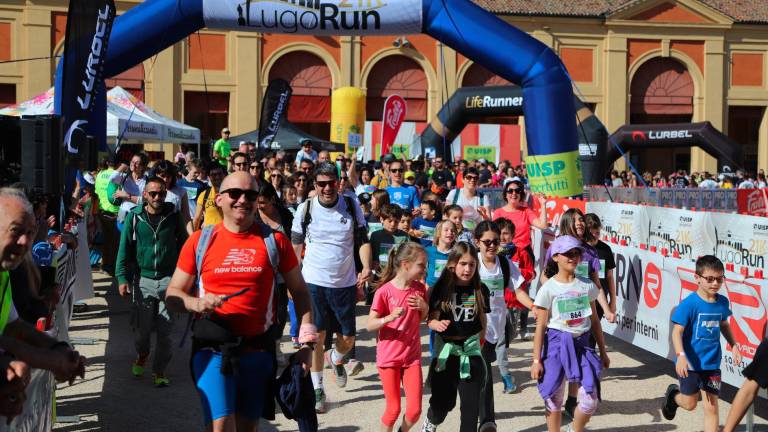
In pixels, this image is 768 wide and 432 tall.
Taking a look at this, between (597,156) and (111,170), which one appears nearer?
(111,170)

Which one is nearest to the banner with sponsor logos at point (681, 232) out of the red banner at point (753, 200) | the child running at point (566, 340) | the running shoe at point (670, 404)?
the running shoe at point (670, 404)

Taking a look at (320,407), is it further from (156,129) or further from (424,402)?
(156,129)

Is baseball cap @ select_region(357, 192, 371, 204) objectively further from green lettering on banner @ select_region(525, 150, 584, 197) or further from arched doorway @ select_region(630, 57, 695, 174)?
arched doorway @ select_region(630, 57, 695, 174)

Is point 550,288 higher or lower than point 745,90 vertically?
lower

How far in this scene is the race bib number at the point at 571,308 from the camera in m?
6.38

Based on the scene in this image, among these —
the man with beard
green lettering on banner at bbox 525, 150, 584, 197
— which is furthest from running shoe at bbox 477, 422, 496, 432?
green lettering on banner at bbox 525, 150, 584, 197

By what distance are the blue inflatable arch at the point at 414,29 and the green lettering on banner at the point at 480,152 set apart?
22568 millimetres

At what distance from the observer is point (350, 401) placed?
7742 millimetres

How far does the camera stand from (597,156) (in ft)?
86.4

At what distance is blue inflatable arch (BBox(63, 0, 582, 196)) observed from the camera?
11.9m

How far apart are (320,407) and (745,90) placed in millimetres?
43546

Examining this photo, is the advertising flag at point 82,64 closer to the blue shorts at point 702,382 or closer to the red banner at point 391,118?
the blue shorts at point 702,382

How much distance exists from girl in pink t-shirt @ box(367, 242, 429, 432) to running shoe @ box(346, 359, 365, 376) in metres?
2.55

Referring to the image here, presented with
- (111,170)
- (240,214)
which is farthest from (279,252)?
(111,170)
